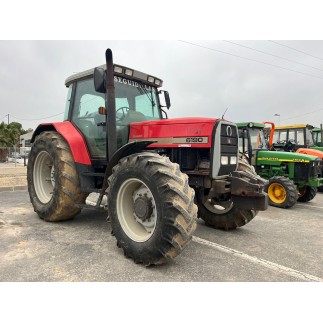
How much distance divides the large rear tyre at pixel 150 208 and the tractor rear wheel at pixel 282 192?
490cm

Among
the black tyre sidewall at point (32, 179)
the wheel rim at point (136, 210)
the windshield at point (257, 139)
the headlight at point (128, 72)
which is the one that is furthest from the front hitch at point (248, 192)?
the windshield at point (257, 139)

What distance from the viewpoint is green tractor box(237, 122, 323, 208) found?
23.9 feet

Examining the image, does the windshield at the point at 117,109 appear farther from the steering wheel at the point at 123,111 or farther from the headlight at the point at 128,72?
the headlight at the point at 128,72

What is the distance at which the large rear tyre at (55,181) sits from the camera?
14.7 ft

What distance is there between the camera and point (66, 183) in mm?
4438

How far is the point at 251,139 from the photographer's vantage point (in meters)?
8.57

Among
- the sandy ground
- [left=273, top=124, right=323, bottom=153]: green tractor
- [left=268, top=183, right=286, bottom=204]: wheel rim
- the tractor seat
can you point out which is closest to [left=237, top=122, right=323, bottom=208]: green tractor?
[left=268, top=183, right=286, bottom=204]: wheel rim

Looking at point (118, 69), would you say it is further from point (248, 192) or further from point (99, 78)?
point (248, 192)

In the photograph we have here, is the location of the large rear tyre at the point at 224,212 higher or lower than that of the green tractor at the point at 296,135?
lower

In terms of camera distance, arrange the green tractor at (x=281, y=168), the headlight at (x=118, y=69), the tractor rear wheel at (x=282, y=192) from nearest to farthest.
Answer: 1. the headlight at (x=118, y=69)
2. the tractor rear wheel at (x=282, y=192)
3. the green tractor at (x=281, y=168)

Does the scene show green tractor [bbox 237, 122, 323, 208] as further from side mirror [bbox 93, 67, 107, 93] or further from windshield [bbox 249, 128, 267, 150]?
side mirror [bbox 93, 67, 107, 93]

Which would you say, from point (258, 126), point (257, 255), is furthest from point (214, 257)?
point (258, 126)

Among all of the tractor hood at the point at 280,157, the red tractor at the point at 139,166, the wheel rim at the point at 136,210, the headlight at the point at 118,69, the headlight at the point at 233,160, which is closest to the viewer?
the red tractor at the point at 139,166

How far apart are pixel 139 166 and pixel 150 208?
515 mm
